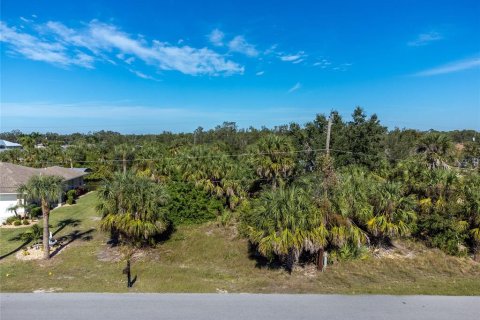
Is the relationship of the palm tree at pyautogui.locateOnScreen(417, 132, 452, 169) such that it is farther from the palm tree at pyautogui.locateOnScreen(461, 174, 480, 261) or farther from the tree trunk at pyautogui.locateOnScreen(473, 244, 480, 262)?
the tree trunk at pyautogui.locateOnScreen(473, 244, 480, 262)

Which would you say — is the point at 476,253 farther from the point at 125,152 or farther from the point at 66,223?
the point at 125,152

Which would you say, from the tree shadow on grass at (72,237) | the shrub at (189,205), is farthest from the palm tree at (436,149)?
the tree shadow on grass at (72,237)

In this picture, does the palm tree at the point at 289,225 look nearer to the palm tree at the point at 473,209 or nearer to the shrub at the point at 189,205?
the palm tree at the point at 473,209

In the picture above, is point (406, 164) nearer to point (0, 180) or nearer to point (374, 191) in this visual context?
point (374, 191)

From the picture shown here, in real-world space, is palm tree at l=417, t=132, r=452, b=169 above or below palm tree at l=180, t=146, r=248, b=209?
above

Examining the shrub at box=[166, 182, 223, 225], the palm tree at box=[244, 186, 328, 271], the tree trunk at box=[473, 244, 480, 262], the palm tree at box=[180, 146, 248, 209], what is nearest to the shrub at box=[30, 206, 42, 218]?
the shrub at box=[166, 182, 223, 225]
